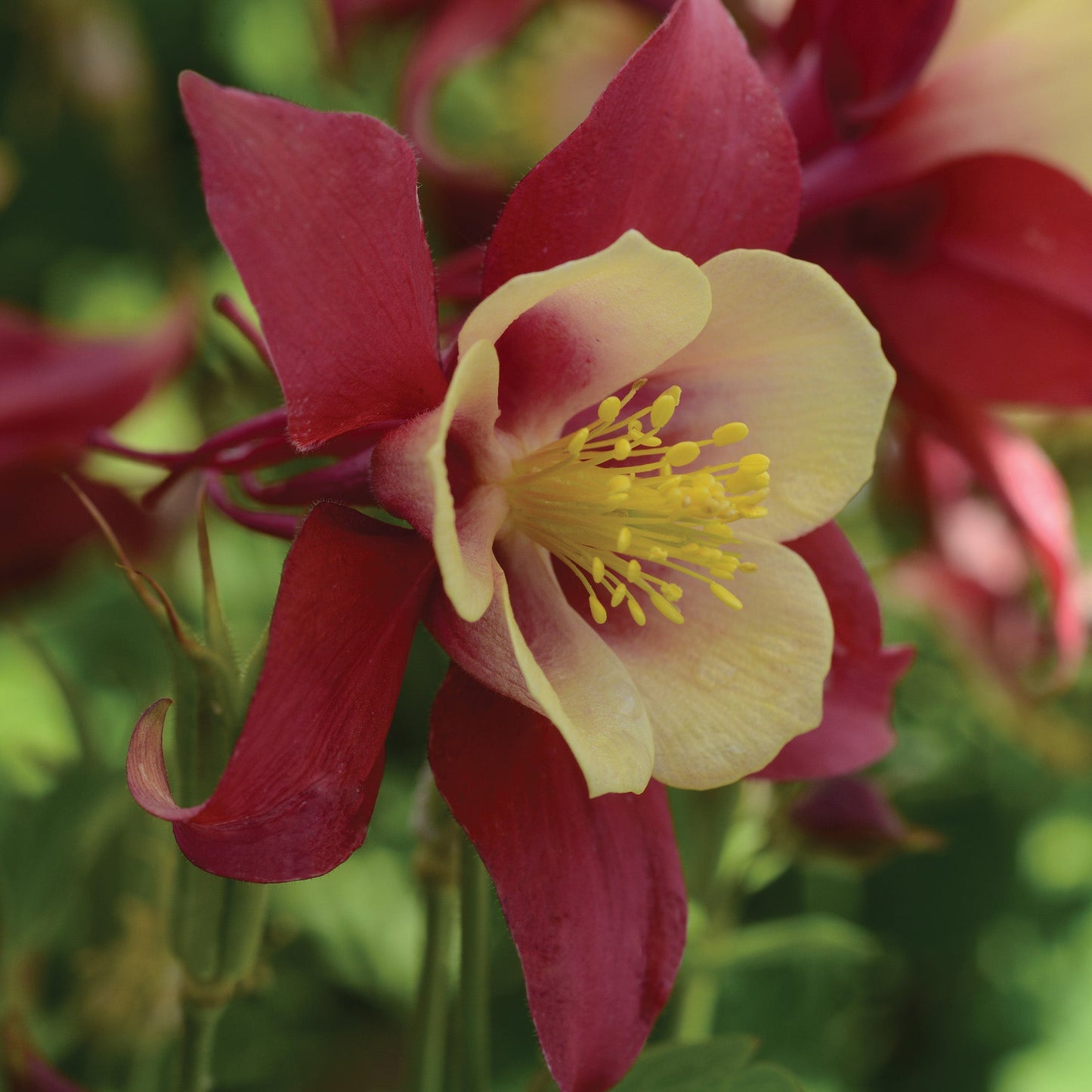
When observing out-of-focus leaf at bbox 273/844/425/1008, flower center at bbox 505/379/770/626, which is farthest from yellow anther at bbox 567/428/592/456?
out-of-focus leaf at bbox 273/844/425/1008

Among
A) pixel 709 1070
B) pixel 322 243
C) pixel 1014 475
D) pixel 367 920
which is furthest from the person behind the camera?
pixel 367 920

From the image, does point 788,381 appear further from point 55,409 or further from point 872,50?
point 55,409

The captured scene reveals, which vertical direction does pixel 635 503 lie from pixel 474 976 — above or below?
above

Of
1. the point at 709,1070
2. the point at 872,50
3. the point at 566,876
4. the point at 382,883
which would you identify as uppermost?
the point at 872,50

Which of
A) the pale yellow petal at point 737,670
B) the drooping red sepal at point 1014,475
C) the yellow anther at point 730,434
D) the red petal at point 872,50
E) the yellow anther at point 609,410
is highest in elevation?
the red petal at point 872,50

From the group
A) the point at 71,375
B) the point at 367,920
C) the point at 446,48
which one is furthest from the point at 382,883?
the point at 446,48

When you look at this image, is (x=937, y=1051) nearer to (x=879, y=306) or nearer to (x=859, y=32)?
(x=879, y=306)

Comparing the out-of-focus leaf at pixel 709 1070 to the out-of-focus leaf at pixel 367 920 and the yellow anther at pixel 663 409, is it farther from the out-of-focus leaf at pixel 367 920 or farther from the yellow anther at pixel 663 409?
the out-of-focus leaf at pixel 367 920

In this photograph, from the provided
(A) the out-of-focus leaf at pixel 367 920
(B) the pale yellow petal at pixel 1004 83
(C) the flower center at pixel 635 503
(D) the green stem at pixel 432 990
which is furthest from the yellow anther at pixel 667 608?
A: (A) the out-of-focus leaf at pixel 367 920
